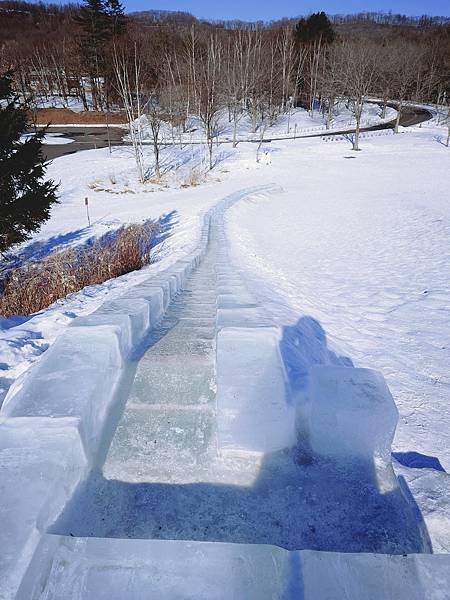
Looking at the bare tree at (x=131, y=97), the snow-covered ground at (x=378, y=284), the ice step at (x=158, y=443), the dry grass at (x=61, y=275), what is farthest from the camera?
the bare tree at (x=131, y=97)

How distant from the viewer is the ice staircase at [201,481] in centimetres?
114

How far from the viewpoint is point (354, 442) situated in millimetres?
1944

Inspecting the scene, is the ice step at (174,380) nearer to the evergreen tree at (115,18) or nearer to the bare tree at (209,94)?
the bare tree at (209,94)

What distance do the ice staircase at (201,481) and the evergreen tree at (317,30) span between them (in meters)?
63.1

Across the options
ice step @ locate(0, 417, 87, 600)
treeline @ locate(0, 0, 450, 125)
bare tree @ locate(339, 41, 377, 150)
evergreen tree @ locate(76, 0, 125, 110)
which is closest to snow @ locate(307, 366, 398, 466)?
ice step @ locate(0, 417, 87, 600)

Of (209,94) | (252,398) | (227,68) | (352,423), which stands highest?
(227,68)

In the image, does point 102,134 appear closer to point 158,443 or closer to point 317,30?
point 317,30

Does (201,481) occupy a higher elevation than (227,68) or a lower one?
lower

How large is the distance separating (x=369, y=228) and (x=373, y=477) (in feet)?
36.1

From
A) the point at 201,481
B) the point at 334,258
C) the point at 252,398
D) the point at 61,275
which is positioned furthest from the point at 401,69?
the point at 201,481

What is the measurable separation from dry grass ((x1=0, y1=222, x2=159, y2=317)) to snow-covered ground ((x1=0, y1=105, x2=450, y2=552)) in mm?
1050

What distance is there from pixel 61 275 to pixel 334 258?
255 inches

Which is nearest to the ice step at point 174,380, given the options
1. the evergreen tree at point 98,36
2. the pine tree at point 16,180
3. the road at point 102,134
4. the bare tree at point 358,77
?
the pine tree at point 16,180

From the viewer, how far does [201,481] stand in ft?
5.89
